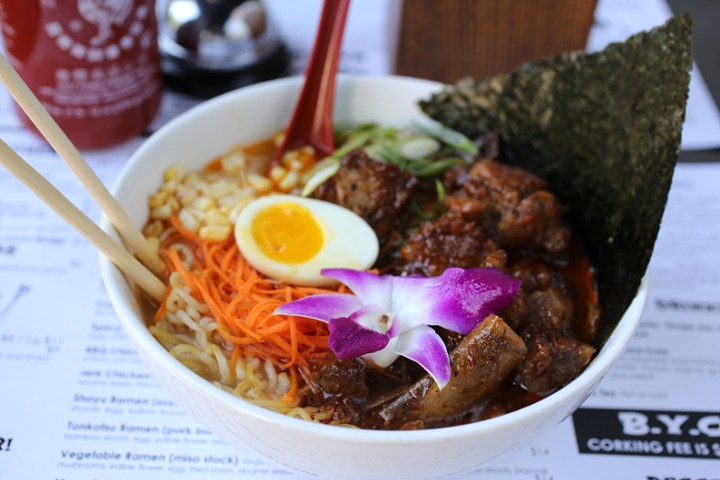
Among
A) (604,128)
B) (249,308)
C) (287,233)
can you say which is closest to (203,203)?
(287,233)

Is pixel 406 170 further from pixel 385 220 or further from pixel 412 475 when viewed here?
pixel 412 475

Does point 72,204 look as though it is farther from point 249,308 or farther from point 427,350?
point 427,350

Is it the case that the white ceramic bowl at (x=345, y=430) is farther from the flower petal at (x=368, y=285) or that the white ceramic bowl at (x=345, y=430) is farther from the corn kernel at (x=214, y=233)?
the flower petal at (x=368, y=285)

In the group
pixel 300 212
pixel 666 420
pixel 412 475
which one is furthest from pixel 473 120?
pixel 412 475

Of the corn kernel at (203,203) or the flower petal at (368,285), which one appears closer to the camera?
the flower petal at (368,285)

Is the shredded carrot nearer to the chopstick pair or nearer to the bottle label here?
the chopstick pair

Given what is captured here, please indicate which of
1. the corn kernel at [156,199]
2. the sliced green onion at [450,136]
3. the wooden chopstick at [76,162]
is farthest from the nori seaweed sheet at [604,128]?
the wooden chopstick at [76,162]

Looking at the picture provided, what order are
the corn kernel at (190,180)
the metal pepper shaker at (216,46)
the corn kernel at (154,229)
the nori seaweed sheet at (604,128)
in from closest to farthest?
the nori seaweed sheet at (604,128), the corn kernel at (154,229), the corn kernel at (190,180), the metal pepper shaker at (216,46)
